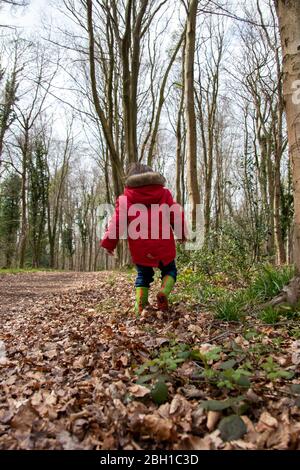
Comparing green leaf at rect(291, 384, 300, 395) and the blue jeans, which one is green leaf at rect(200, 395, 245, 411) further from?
the blue jeans

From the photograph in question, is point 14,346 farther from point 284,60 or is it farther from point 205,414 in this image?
point 284,60

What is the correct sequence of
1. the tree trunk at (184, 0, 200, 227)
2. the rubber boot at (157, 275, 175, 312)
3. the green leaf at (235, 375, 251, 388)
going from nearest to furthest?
the green leaf at (235, 375, 251, 388) → the rubber boot at (157, 275, 175, 312) → the tree trunk at (184, 0, 200, 227)

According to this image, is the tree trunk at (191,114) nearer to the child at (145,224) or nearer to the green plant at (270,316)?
the child at (145,224)

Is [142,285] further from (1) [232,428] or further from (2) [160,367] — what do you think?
(1) [232,428]

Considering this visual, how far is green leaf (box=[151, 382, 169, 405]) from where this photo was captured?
208 cm

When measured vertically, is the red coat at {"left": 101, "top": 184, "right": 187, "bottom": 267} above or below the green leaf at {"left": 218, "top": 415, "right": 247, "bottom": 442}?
above

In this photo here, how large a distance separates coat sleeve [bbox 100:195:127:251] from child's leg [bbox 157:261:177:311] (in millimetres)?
636

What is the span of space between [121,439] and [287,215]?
47.1 ft

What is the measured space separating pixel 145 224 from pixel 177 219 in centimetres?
41

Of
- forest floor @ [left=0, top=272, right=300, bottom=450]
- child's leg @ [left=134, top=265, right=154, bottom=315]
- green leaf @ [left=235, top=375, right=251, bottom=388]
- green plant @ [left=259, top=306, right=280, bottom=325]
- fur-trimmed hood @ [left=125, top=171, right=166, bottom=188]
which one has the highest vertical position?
fur-trimmed hood @ [left=125, top=171, right=166, bottom=188]

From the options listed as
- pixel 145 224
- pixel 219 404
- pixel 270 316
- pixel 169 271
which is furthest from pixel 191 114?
pixel 219 404

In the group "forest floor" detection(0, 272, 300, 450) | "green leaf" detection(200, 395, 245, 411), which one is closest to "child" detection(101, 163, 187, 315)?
"forest floor" detection(0, 272, 300, 450)

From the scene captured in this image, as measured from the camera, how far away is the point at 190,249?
765 cm

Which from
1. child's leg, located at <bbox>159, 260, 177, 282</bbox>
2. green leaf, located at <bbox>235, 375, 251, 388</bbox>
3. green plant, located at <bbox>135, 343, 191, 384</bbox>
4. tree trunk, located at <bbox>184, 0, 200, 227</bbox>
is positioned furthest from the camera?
tree trunk, located at <bbox>184, 0, 200, 227</bbox>
